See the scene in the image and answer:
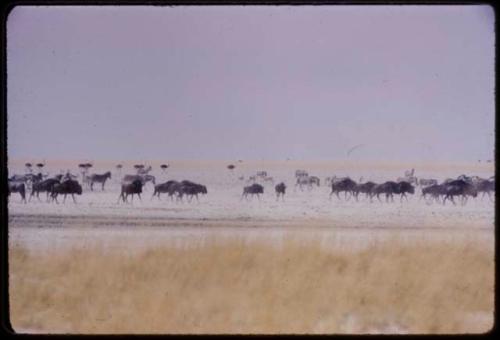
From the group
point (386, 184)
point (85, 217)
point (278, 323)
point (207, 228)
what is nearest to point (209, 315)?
point (278, 323)

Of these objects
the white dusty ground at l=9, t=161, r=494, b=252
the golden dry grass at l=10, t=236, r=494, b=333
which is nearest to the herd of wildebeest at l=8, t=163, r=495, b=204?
the white dusty ground at l=9, t=161, r=494, b=252

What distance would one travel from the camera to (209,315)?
7910 mm

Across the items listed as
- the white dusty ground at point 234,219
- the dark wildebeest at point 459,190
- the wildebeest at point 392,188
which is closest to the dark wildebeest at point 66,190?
the white dusty ground at point 234,219

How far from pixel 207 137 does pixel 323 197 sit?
4493mm

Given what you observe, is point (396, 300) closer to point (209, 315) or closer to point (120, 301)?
point (209, 315)

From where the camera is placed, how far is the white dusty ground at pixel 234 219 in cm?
1242

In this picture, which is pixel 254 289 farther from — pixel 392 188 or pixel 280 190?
pixel 280 190

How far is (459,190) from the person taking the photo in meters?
20.2

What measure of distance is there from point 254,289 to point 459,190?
1187 centimetres

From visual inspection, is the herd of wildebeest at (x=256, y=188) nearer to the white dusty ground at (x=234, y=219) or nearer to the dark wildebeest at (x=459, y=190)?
the dark wildebeest at (x=459, y=190)

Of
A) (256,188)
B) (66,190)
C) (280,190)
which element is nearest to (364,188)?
(280,190)

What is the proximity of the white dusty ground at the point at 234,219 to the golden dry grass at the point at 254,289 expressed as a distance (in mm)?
658

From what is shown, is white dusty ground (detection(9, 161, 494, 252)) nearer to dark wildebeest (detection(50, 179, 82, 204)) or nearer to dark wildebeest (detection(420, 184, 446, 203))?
dark wildebeest (detection(50, 179, 82, 204))

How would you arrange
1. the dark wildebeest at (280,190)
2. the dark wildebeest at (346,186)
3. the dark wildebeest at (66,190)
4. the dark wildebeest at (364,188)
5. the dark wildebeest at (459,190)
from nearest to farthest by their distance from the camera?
the dark wildebeest at (66,190)
the dark wildebeest at (459,190)
the dark wildebeest at (346,186)
the dark wildebeest at (364,188)
the dark wildebeest at (280,190)
